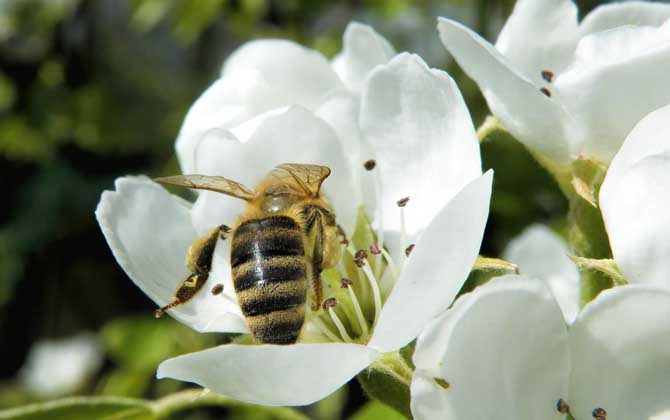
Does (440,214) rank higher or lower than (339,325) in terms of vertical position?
higher

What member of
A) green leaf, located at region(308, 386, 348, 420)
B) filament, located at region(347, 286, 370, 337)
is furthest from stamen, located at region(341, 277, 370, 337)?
green leaf, located at region(308, 386, 348, 420)

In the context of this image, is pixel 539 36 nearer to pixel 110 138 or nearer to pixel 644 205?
pixel 644 205

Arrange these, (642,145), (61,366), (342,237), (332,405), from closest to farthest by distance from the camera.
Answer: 1. (642,145)
2. (342,237)
3. (332,405)
4. (61,366)

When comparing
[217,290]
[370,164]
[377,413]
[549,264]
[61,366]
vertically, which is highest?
[370,164]

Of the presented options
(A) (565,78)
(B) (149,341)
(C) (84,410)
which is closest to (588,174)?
(A) (565,78)

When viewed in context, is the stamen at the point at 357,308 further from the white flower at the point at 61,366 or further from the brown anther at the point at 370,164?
the white flower at the point at 61,366

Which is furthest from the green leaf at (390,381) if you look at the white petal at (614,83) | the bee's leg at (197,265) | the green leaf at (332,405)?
the green leaf at (332,405)

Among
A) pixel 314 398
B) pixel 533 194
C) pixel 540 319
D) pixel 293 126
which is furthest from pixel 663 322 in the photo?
pixel 533 194

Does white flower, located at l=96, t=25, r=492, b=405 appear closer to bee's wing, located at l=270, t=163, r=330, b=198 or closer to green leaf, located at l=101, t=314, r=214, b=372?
bee's wing, located at l=270, t=163, r=330, b=198
